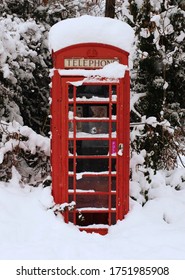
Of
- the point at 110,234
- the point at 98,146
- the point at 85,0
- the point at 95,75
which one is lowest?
the point at 110,234

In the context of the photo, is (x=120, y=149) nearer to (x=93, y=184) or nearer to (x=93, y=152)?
(x=93, y=152)

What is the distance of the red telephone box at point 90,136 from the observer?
222 inches

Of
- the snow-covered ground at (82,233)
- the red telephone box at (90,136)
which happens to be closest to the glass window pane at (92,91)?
the red telephone box at (90,136)

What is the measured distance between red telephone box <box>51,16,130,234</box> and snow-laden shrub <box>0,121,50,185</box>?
1.02 m

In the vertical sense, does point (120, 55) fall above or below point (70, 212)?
above

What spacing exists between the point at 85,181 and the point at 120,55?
1.53 metres

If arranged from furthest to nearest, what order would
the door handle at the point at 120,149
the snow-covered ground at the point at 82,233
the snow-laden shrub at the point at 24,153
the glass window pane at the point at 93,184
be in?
the snow-laden shrub at the point at 24,153 < the glass window pane at the point at 93,184 < the door handle at the point at 120,149 < the snow-covered ground at the point at 82,233

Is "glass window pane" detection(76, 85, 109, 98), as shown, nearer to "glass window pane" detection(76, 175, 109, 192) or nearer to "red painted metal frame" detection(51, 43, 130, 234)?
"red painted metal frame" detection(51, 43, 130, 234)

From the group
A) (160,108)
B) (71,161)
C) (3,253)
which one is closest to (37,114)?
(160,108)

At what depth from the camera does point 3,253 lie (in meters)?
4.79

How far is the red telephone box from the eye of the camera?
5645 mm

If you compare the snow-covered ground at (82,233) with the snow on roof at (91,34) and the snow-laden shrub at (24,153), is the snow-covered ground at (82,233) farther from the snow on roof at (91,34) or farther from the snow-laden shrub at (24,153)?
the snow on roof at (91,34)

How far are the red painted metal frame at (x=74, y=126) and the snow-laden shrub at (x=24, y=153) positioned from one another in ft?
3.32

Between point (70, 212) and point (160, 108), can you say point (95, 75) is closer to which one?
point (70, 212)
